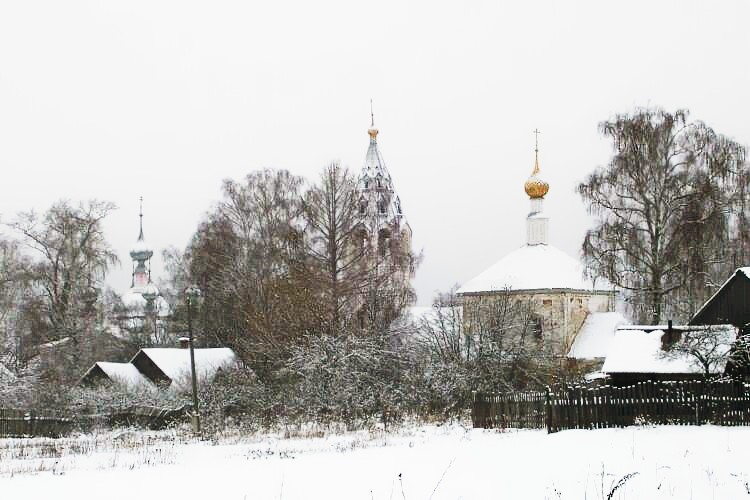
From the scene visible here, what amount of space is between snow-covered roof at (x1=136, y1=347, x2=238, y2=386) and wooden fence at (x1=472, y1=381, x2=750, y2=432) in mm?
17913

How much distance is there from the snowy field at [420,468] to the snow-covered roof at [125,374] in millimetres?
14674

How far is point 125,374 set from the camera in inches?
1439

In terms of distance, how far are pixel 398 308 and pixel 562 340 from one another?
767cm

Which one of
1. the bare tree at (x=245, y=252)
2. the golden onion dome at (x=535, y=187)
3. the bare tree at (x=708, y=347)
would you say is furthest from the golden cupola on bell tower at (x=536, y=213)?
the bare tree at (x=708, y=347)

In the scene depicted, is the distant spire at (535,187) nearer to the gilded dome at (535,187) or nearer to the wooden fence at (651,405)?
the gilded dome at (535,187)

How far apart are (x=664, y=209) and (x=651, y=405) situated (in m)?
10.5

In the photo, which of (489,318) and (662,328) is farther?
(489,318)

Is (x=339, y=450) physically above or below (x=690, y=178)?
below

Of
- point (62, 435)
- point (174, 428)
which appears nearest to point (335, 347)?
point (174, 428)

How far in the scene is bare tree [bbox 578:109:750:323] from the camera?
90.9 ft

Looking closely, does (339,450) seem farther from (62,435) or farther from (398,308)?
(398,308)

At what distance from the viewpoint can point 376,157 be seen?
2222 inches

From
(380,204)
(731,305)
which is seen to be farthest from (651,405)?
A: (380,204)

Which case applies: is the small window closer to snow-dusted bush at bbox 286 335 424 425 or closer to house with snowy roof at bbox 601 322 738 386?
snow-dusted bush at bbox 286 335 424 425
